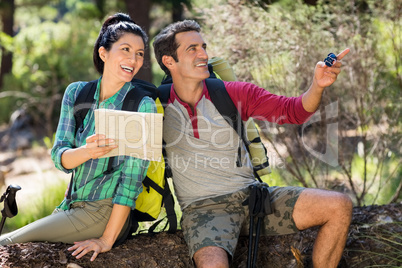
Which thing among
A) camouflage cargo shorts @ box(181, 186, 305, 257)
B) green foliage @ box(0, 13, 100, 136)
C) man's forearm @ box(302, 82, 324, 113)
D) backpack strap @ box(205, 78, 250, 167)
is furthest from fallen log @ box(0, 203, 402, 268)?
green foliage @ box(0, 13, 100, 136)

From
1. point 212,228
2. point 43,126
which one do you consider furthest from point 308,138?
point 43,126

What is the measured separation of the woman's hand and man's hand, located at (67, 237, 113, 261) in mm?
552

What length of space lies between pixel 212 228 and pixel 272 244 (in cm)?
57

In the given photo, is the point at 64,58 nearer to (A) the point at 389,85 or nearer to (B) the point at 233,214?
(A) the point at 389,85

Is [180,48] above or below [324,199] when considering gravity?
above

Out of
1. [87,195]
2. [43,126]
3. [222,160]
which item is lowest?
[43,126]

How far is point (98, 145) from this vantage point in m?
2.82

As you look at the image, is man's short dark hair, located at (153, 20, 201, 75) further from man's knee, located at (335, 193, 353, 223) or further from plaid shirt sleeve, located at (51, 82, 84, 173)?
man's knee, located at (335, 193, 353, 223)

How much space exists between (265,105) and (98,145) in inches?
44.8

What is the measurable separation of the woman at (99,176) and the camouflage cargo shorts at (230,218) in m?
0.43

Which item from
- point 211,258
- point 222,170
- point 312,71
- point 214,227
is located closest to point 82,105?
point 222,170

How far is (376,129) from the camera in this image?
5473 millimetres

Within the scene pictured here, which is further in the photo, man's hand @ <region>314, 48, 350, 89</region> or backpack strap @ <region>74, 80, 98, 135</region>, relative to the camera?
backpack strap @ <region>74, 80, 98, 135</region>

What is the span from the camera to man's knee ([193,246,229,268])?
9.40ft
